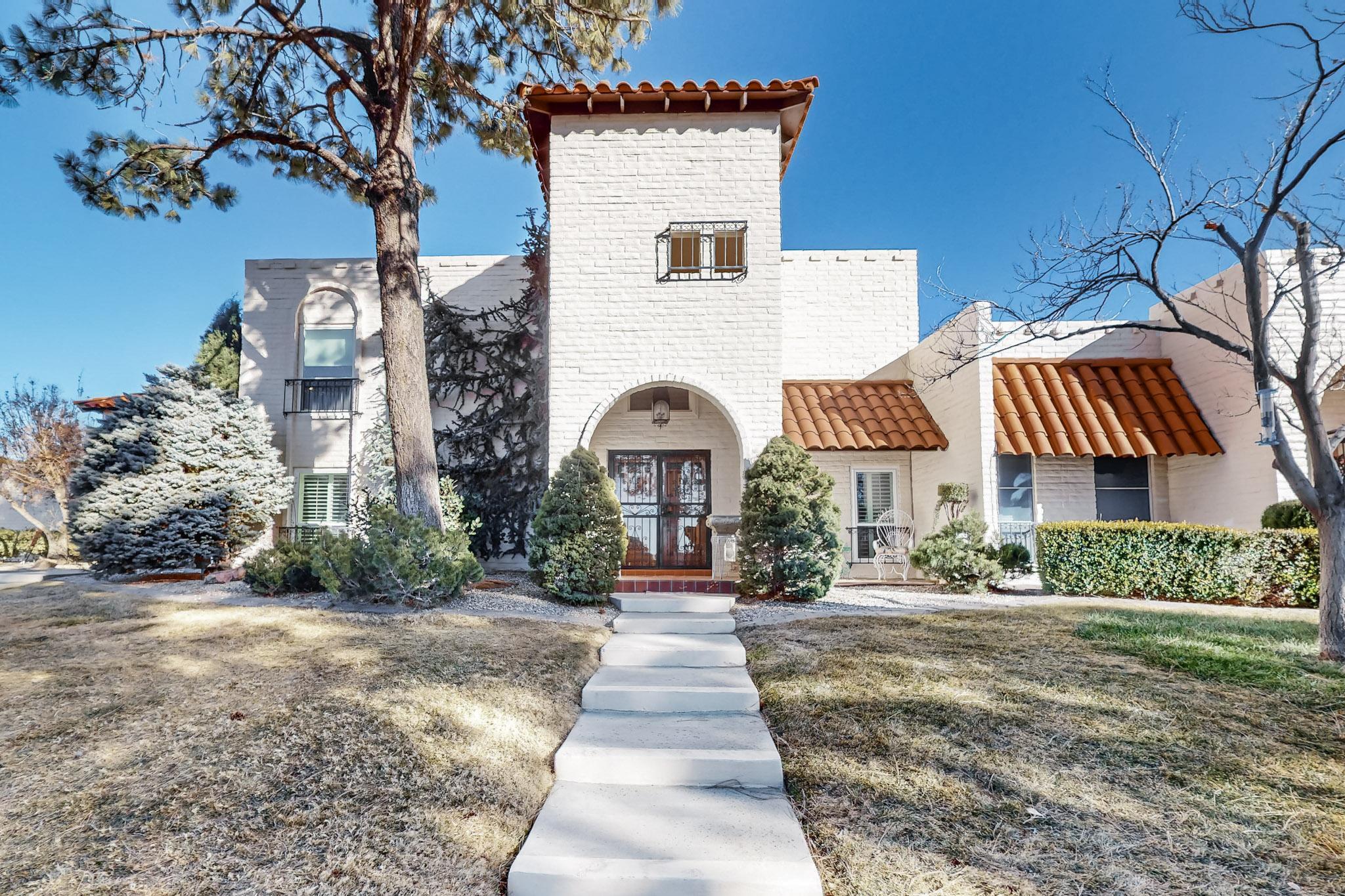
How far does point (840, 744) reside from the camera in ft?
13.7

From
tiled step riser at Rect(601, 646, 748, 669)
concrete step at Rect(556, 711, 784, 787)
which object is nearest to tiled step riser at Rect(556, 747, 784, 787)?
concrete step at Rect(556, 711, 784, 787)

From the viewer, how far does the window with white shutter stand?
11977 mm

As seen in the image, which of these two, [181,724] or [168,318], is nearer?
[181,724]

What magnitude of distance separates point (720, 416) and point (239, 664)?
25.9 feet

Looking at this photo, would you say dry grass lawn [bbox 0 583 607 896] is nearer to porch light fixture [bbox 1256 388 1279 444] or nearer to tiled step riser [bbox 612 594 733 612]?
tiled step riser [bbox 612 594 733 612]

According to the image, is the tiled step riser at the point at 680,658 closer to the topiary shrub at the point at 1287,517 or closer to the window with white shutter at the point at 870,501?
the window with white shutter at the point at 870,501

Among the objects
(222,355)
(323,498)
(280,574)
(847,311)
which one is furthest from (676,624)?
(222,355)

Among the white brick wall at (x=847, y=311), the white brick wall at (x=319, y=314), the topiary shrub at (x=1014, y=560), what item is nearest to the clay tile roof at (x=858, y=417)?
the white brick wall at (x=847, y=311)

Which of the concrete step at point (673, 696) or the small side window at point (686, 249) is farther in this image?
the small side window at point (686, 249)

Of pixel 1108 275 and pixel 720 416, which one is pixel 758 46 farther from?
pixel 1108 275

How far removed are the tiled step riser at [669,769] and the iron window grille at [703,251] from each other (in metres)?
7.17

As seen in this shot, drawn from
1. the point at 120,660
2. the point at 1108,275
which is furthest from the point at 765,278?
the point at 120,660

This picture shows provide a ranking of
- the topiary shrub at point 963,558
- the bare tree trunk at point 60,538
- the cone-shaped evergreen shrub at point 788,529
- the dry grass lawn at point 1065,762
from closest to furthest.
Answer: the dry grass lawn at point 1065,762 < the cone-shaped evergreen shrub at point 788,529 < the topiary shrub at point 963,558 < the bare tree trunk at point 60,538

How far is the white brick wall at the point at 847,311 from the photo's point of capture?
13.2m
